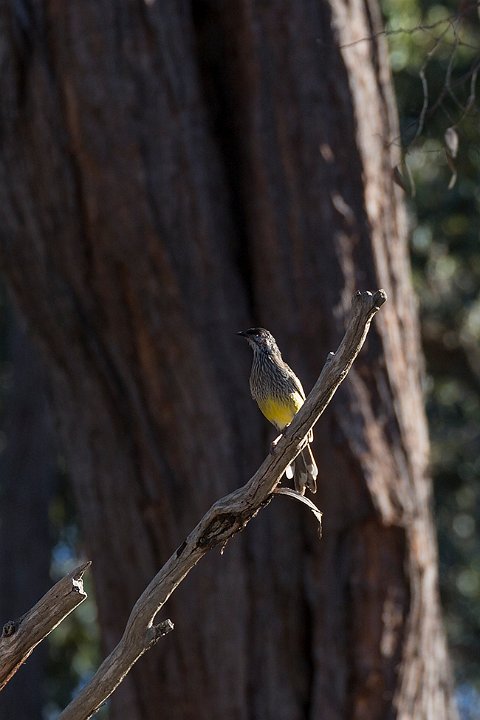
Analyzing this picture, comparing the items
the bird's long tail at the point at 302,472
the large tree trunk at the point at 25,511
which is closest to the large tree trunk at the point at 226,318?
the bird's long tail at the point at 302,472

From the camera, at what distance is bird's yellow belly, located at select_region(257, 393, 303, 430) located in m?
5.73

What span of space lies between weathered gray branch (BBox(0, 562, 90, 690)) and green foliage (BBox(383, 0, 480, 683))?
9337mm

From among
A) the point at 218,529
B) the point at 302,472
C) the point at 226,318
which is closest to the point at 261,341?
the point at 302,472

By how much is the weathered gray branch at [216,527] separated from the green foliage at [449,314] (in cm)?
883

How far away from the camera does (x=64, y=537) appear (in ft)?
56.3

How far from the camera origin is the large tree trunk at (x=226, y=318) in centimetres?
726

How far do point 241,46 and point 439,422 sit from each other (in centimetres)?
780

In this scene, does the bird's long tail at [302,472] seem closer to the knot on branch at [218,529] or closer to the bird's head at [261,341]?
the bird's head at [261,341]

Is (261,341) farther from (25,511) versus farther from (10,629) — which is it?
(25,511)

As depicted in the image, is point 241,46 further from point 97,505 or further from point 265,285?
point 97,505

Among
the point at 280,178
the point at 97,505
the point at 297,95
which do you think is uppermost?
the point at 297,95

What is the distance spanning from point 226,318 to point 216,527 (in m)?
3.79

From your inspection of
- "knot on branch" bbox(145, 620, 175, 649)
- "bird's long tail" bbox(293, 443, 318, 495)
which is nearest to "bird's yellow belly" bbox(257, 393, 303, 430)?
"bird's long tail" bbox(293, 443, 318, 495)

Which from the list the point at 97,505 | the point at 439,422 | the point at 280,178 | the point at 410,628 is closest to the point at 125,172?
the point at 280,178
